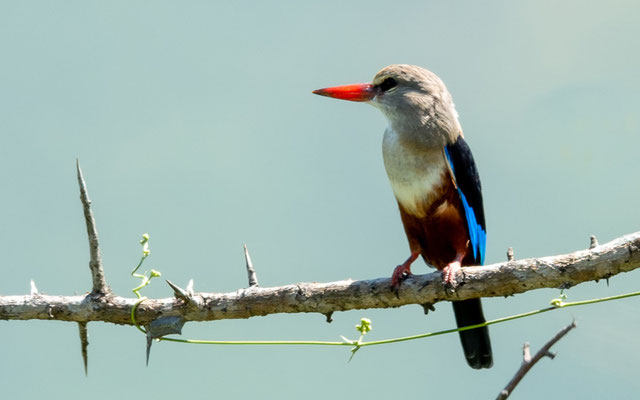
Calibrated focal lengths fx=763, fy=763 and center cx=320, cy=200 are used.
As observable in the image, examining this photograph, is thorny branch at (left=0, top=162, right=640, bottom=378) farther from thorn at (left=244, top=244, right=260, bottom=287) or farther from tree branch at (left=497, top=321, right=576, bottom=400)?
tree branch at (left=497, top=321, right=576, bottom=400)

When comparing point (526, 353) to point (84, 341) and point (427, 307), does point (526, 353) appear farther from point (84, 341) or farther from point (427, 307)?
point (84, 341)

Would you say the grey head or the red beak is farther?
the red beak

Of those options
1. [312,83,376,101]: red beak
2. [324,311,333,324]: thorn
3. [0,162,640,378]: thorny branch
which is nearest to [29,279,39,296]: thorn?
[0,162,640,378]: thorny branch

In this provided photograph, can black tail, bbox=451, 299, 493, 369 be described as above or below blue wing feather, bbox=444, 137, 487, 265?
below

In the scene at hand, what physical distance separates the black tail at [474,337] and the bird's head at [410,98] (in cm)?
95

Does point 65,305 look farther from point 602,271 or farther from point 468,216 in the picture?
point 602,271

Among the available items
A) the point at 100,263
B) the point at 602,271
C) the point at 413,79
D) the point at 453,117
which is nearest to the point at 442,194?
the point at 453,117

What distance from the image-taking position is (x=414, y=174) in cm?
420

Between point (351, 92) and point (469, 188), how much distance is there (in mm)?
1056

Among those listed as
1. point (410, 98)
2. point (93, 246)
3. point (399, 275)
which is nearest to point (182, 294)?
point (93, 246)

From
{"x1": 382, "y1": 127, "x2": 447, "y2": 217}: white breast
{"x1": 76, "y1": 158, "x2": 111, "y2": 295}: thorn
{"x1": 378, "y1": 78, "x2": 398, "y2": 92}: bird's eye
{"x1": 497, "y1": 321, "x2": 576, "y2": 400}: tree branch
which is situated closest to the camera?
{"x1": 497, "y1": 321, "x2": 576, "y2": 400}: tree branch

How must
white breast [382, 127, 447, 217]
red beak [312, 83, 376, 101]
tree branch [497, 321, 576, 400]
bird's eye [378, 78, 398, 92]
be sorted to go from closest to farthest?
tree branch [497, 321, 576, 400], white breast [382, 127, 447, 217], bird's eye [378, 78, 398, 92], red beak [312, 83, 376, 101]

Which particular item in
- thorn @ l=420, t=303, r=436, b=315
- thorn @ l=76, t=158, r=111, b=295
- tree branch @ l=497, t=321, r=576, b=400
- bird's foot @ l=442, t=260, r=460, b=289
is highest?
thorn @ l=76, t=158, r=111, b=295

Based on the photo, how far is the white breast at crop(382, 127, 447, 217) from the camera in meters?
4.18
